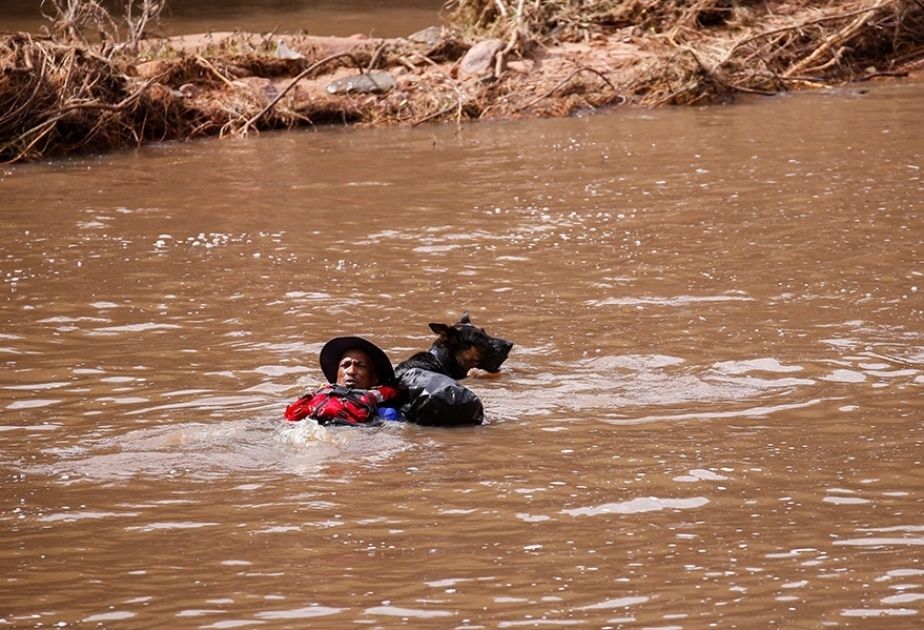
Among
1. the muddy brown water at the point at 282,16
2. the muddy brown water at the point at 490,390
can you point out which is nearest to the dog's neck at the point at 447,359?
the muddy brown water at the point at 490,390

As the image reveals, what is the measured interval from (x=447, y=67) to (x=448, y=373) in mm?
11895

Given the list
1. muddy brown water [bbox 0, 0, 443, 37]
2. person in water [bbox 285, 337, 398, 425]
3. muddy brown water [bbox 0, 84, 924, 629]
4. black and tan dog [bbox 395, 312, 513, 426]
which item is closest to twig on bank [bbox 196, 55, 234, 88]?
muddy brown water [bbox 0, 84, 924, 629]

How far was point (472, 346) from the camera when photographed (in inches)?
324

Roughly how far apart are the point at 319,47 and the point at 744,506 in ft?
49.4

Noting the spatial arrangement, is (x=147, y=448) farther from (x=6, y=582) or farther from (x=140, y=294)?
(x=140, y=294)

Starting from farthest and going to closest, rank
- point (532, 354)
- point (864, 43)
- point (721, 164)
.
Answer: point (864, 43)
point (721, 164)
point (532, 354)

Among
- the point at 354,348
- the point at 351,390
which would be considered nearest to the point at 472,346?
the point at 354,348

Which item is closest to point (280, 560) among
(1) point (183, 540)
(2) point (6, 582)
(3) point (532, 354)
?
(1) point (183, 540)

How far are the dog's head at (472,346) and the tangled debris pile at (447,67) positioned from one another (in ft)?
32.4

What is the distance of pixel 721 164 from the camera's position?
577 inches

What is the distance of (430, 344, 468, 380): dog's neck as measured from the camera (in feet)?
27.0

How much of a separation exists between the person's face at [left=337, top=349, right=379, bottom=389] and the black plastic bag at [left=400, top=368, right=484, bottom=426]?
197 millimetres

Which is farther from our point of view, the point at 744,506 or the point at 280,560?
the point at 744,506

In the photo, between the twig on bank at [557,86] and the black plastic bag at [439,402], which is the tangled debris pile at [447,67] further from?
the black plastic bag at [439,402]
